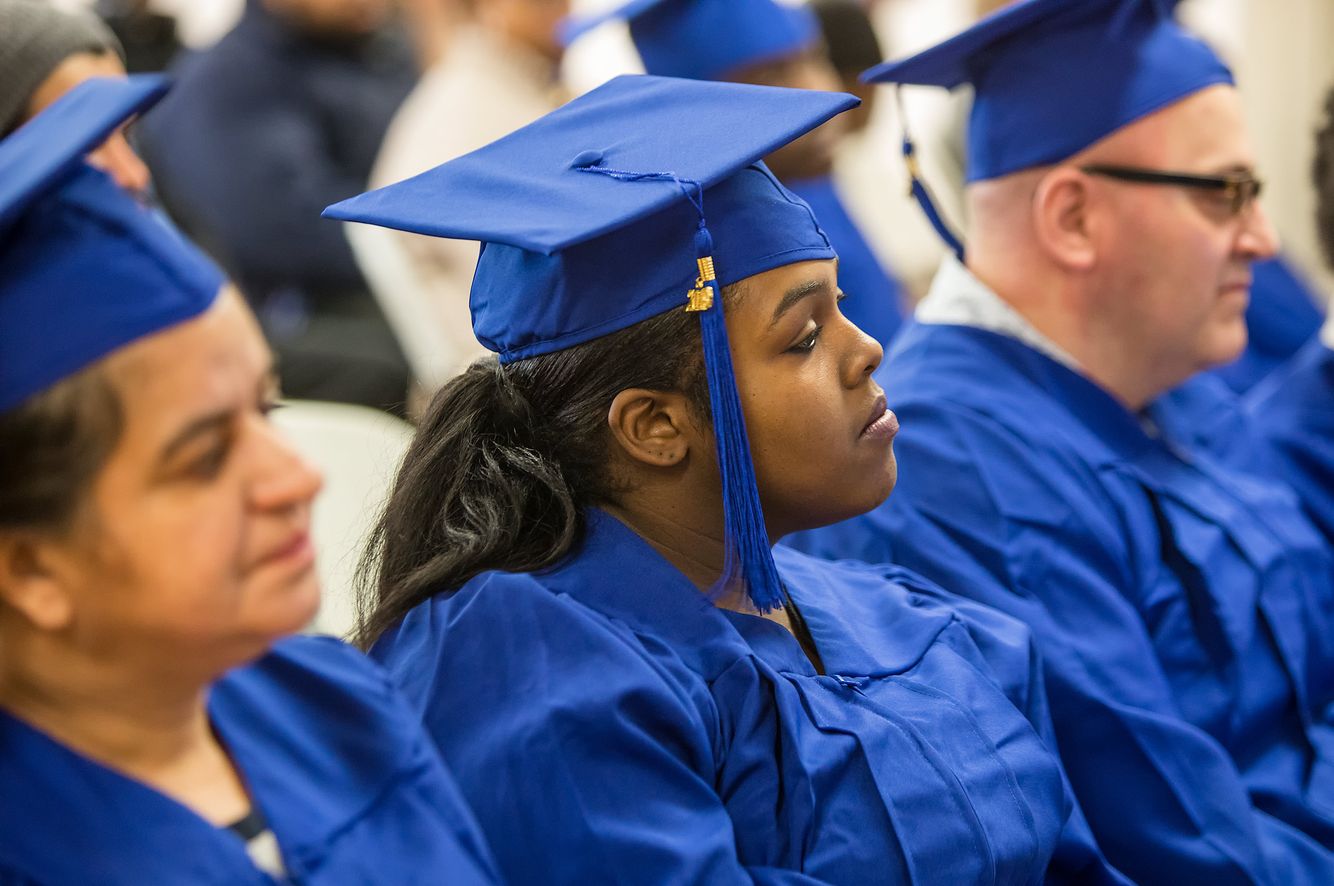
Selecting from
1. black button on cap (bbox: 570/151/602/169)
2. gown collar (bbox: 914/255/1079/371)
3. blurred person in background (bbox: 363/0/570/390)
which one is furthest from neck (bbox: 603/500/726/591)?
blurred person in background (bbox: 363/0/570/390)

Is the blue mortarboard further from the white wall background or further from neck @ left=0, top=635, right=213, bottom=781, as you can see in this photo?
the white wall background

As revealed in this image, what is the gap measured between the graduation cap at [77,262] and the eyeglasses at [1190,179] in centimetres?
150

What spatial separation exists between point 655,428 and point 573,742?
1.13ft

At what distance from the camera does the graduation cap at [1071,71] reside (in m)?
2.18

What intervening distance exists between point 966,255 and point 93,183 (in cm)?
156

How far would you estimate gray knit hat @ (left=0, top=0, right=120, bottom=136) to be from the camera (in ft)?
6.51

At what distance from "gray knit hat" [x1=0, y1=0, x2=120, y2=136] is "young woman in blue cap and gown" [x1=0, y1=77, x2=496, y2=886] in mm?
946

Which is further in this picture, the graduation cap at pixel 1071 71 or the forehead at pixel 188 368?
the graduation cap at pixel 1071 71

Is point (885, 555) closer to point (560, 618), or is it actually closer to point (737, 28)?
point (560, 618)

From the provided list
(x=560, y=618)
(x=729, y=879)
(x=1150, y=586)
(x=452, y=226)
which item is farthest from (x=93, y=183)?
(x=1150, y=586)

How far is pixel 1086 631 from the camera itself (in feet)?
6.28

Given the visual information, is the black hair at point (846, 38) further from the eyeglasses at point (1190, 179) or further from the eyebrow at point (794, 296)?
the eyebrow at point (794, 296)

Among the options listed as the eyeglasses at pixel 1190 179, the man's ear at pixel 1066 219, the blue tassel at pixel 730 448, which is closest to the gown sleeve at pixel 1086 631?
the man's ear at pixel 1066 219

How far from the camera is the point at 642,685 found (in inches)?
52.4
